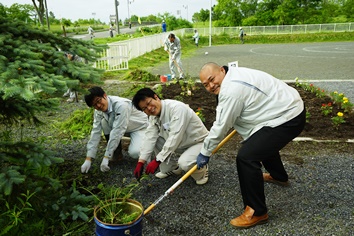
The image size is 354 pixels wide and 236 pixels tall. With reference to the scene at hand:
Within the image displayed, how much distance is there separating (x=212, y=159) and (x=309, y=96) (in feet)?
11.3

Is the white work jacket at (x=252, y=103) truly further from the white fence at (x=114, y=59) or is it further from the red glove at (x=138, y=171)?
the white fence at (x=114, y=59)

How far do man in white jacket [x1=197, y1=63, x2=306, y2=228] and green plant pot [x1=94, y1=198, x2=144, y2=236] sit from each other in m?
0.81

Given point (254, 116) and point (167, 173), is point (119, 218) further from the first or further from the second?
point (254, 116)

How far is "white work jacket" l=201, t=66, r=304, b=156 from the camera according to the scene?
255cm

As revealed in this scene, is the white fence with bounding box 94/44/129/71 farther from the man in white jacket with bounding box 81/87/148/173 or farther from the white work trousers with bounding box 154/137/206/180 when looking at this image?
the white work trousers with bounding box 154/137/206/180

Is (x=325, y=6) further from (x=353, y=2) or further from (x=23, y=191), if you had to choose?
(x=23, y=191)

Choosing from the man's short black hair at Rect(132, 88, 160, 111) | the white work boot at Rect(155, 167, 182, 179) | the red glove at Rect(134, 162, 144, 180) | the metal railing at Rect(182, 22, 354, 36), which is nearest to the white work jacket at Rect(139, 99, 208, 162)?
the red glove at Rect(134, 162, 144, 180)

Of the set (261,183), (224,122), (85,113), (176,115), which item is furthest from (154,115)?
(85,113)

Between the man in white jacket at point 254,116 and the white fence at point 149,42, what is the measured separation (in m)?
1.16

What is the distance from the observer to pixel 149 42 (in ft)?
61.4

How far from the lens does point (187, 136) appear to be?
3.48 metres

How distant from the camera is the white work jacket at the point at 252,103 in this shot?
2.55 metres

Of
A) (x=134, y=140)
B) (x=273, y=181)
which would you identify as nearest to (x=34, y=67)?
(x=134, y=140)

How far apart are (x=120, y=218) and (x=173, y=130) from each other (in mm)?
1046
